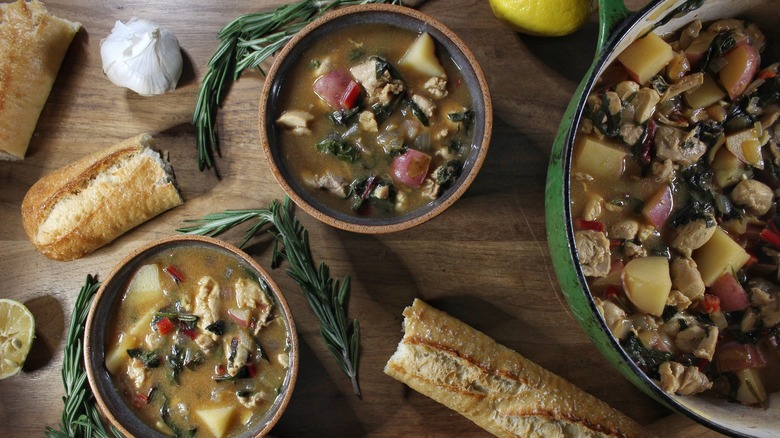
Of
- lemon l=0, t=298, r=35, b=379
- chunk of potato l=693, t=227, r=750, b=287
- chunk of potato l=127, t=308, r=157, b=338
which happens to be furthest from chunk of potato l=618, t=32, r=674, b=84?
lemon l=0, t=298, r=35, b=379

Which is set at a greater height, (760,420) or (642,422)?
(760,420)

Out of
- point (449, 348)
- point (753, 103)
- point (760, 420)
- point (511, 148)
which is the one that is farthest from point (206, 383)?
point (753, 103)

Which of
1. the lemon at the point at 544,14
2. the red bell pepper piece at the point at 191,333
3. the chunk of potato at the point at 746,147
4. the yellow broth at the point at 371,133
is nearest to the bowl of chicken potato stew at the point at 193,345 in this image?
the red bell pepper piece at the point at 191,333

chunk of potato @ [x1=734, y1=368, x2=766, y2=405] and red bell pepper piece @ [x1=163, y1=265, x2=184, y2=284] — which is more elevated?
red bell pepper piece @ [x1=163, y1=265, x2=184, y2=284]

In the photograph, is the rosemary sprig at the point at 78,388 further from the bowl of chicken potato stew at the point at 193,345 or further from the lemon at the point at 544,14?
the lemon at the point at 544,14

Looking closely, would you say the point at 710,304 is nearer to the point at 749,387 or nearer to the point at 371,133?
the point at 749,387

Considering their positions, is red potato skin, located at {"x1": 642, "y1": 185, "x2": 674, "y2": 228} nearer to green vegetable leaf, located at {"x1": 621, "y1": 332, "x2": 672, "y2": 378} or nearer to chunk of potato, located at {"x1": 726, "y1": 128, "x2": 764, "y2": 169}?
chunk of potato, located at {"x1": 726, "y1": 128, "x2": 764, "y2": 169}

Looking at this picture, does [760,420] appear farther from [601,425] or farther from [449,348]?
[449,348]
